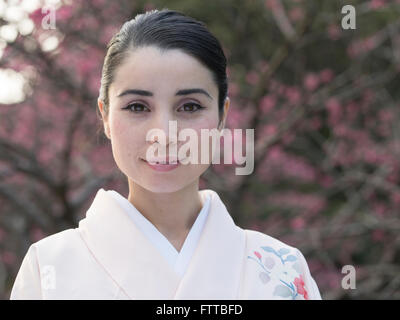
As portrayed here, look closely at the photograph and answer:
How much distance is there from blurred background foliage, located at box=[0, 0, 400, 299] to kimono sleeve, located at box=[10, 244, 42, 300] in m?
1.92

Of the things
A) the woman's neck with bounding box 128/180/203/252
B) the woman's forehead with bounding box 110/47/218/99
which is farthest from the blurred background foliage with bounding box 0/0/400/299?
the woman's forehead with bounding box 110/47/218/99

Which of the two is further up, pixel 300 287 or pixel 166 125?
pixel 166 125

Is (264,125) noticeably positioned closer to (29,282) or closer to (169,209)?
(169,209)

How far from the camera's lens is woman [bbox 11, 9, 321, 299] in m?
1.47

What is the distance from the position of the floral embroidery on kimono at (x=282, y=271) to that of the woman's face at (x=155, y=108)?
34 cm

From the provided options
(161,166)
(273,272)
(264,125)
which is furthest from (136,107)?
(264,125)

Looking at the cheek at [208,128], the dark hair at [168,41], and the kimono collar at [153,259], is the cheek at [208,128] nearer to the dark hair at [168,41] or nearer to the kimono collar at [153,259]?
the dark hair at [168,41]

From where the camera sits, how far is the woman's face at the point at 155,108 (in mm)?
1453

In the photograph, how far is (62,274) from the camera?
1.51m

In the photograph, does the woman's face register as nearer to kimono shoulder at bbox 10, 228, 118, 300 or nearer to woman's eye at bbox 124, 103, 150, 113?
woman's eye at bbox 124, 103, 150, 113

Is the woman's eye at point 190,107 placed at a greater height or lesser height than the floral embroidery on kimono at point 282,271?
greater

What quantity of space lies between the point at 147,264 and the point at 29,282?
319 millimetres

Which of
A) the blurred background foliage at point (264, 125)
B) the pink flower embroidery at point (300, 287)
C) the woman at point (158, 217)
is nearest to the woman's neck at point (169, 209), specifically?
the woman at point (158, 217)
